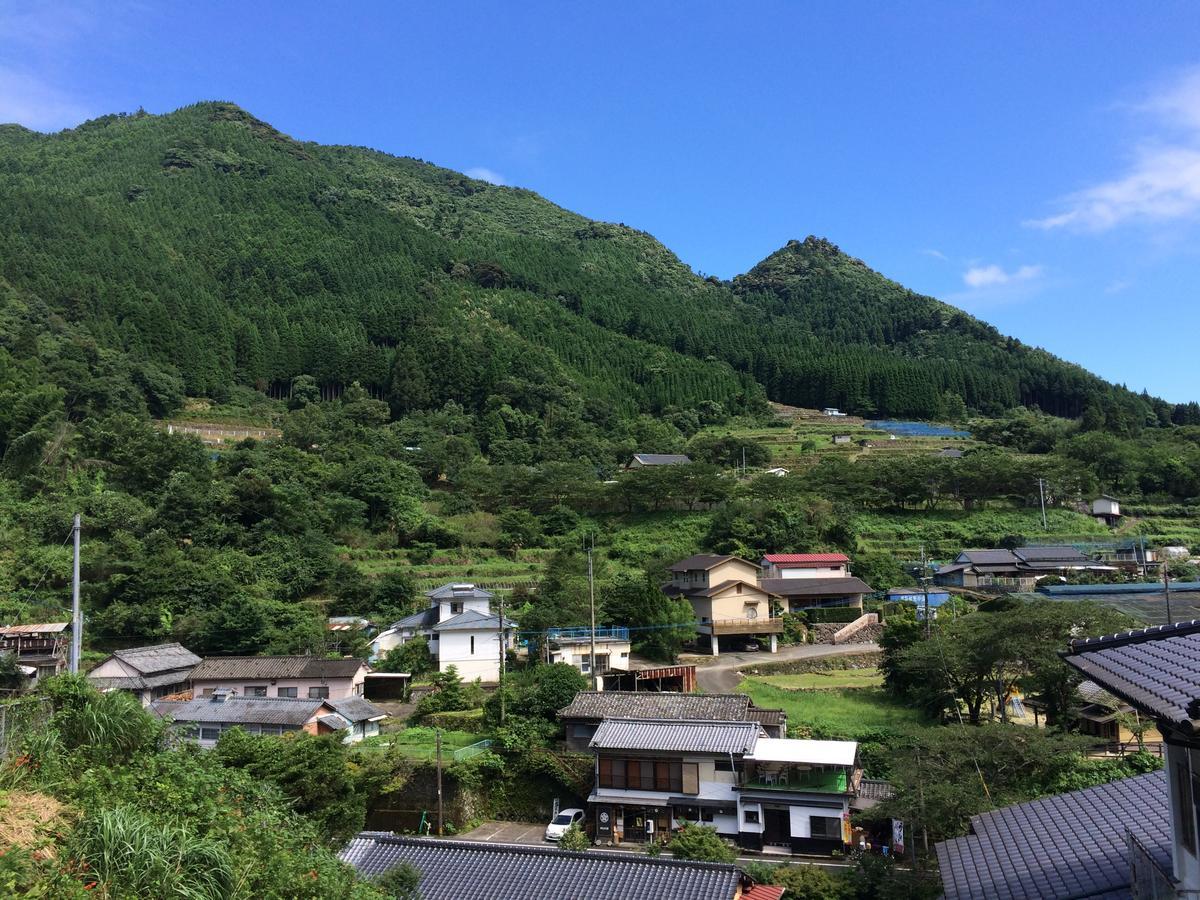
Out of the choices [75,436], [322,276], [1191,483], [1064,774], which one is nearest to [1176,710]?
[1064,774]

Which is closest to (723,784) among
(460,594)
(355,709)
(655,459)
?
(355,709)

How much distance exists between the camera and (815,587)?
115ft

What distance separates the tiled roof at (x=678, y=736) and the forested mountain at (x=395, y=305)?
43.2 m

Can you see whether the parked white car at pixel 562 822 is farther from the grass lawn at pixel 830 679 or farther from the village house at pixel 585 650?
the grass lawn at pixel 830 679

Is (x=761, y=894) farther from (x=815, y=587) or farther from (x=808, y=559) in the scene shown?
(x=808, y=559)

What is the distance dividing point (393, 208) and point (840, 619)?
11612 cm

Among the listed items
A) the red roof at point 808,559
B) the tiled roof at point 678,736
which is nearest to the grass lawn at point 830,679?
the red roof at point 808,559

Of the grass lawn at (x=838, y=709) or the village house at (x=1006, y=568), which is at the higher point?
the village house at (x=1006, y=568)

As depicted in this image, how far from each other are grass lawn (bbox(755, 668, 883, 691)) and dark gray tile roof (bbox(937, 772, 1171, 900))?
1952cm

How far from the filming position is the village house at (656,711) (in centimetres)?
2069

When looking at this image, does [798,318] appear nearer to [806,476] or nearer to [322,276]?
[322,276]

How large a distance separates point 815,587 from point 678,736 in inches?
656

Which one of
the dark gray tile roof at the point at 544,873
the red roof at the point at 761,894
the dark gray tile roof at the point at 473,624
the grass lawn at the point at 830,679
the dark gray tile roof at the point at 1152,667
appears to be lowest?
the grass lawn at the point at 830,679

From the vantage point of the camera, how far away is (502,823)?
69.2ft
